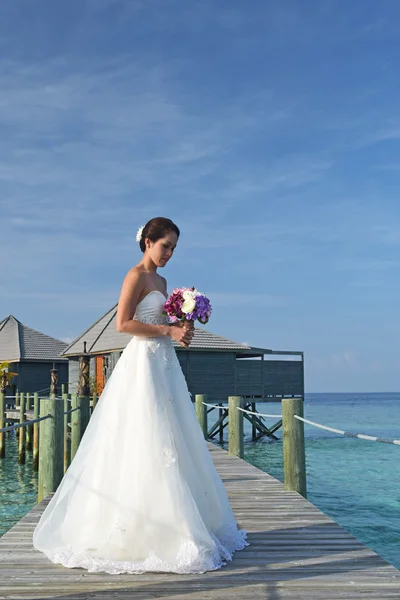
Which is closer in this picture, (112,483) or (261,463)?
(112,483)

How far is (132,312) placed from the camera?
15.2 feet

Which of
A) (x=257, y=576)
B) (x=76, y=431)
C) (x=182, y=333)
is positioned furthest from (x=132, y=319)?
(x=76, y=431)

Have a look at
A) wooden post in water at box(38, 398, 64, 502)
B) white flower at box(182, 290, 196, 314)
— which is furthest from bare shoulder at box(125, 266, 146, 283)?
wooden post in water at box(38, 398, 64, 502)

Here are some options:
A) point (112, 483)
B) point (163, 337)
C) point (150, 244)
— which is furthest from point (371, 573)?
point (150, 244)

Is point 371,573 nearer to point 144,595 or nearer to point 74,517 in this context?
point 144,595

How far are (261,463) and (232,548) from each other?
2025 cm

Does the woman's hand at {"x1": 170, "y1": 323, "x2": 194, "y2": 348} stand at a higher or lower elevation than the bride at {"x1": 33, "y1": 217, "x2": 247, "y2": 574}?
higher

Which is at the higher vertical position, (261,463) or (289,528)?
(289,528)

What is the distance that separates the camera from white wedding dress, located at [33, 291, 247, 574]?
13.8ft

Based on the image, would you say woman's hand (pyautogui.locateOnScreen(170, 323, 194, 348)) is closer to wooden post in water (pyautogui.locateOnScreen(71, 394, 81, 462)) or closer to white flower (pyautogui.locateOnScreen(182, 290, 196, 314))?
white flower (pyautogui.locateOnScreen(182, 290, 196, 314))

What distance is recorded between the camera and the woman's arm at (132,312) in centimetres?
460

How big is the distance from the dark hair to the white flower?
1.72ft

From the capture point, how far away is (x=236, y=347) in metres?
28.5

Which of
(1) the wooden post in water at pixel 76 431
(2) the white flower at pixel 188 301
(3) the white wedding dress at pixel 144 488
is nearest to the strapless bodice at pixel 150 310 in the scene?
(3) the white wedding dress at pixel 144 488
